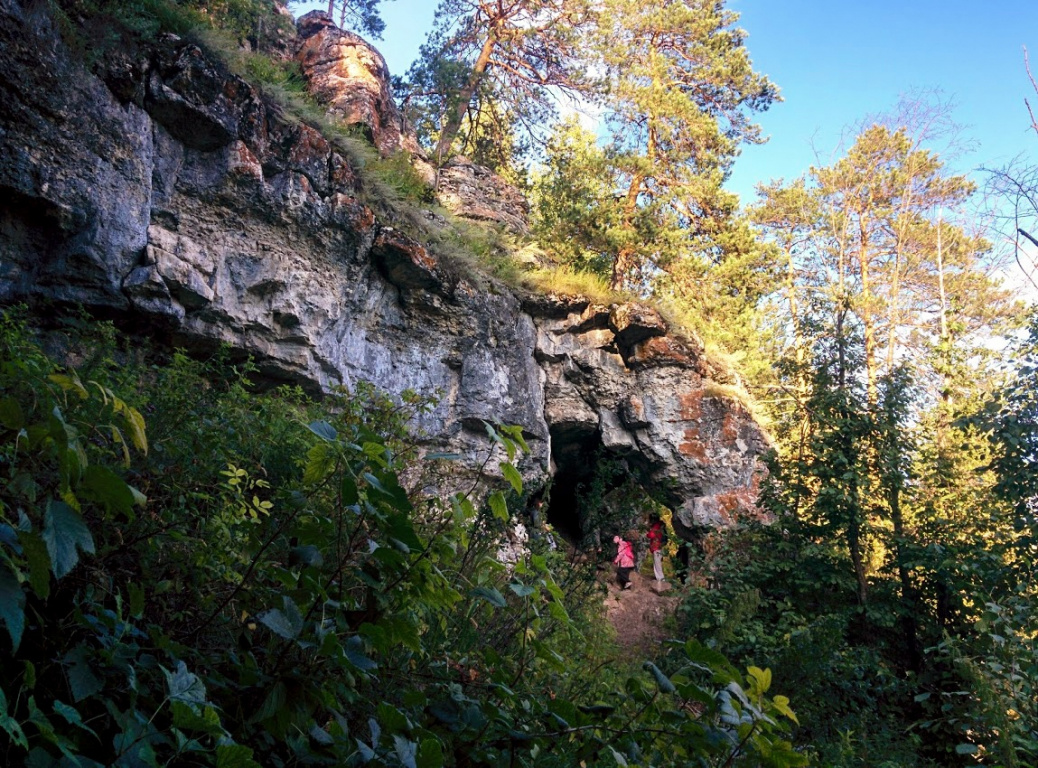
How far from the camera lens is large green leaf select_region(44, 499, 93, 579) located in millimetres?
896

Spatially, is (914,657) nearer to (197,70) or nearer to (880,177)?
(197,70)

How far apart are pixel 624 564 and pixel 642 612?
79 cm

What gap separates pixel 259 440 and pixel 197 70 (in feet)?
15.5

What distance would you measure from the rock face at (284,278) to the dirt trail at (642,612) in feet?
4.61

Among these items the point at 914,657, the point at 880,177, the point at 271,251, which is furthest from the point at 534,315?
the point at 880,177

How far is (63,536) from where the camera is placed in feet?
3.07

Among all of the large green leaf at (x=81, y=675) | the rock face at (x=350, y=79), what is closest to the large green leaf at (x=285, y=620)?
the large green leaf at (x=81, y=675)

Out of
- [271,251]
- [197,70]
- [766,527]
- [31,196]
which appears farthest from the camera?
[766,527]

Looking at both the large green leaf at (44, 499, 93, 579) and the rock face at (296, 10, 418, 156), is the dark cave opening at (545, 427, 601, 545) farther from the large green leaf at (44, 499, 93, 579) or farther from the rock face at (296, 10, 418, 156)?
the large green leaf at (44, 499, 93, 579)

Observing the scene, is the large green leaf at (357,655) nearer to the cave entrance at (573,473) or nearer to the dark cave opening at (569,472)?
the cave entrance at (573,473)

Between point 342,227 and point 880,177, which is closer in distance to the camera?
point 342,227

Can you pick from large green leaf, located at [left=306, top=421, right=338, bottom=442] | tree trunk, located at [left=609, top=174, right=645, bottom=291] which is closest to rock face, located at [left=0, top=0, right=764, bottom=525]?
tree trunk, located at [left=609, top=174, right=645, bottom=291]

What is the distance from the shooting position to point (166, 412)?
3480 millimetres

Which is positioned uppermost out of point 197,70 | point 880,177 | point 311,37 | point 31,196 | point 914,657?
point 880,177
